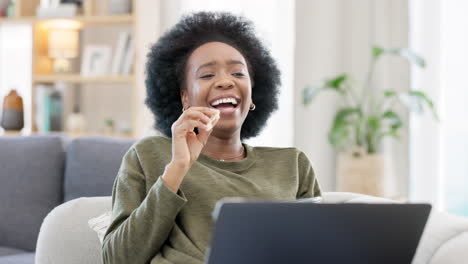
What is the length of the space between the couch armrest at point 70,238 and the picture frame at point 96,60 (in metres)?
2.97

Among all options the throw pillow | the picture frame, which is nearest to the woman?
the throw pillow

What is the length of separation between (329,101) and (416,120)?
0.52 metres

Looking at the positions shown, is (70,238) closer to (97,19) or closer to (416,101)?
(416,101)

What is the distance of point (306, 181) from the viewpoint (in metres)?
1.79

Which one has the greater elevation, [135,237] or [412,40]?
[412,40]

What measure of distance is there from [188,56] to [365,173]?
88.9 inches

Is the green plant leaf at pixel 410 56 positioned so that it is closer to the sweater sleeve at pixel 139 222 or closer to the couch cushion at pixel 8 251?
the couch cushion at pixel 8 251

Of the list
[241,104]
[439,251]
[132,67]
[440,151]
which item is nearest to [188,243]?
[241,104]

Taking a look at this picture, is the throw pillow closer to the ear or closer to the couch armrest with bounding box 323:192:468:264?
the ear

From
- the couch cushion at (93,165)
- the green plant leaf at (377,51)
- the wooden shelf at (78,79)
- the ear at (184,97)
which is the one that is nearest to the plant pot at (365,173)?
the green plant leaf at (377,51)

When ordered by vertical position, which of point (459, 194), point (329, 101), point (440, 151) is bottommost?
point (459, 194)

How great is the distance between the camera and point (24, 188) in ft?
8.53

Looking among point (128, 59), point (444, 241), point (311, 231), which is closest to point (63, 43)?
point (128, 59)

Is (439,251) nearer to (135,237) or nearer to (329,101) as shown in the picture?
(135,237)
